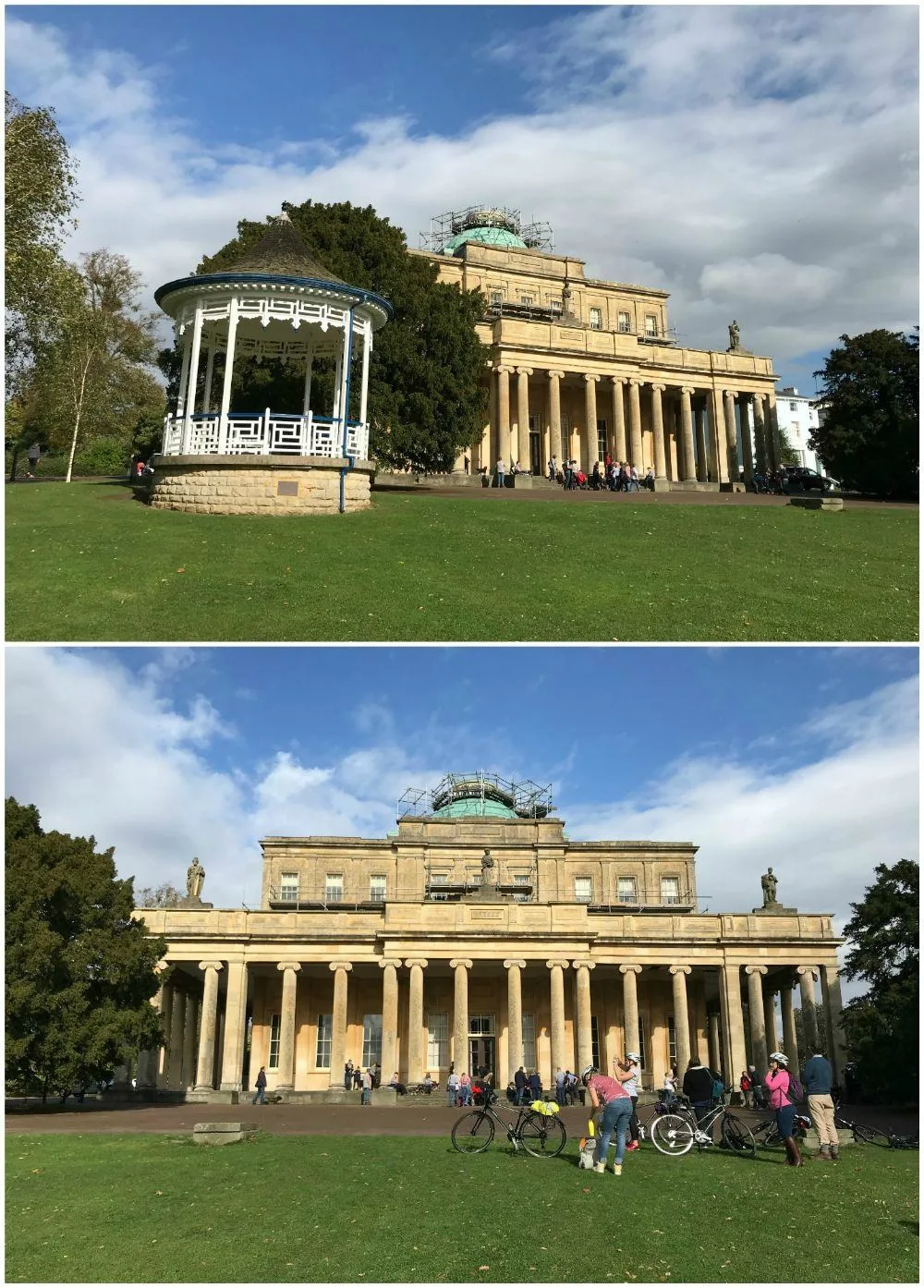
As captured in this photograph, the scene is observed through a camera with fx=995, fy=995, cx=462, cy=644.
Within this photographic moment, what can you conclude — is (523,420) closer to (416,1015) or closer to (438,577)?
(416,1015)

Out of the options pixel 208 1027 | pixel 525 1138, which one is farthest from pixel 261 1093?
pixel 525 1138

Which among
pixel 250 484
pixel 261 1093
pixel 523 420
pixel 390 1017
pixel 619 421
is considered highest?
pixel 619 421

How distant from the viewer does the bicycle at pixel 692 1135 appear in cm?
1476

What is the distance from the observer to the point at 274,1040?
44.0 m

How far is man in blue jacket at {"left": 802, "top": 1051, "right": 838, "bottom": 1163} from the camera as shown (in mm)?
13992

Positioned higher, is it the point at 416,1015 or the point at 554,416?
the point at 554,416

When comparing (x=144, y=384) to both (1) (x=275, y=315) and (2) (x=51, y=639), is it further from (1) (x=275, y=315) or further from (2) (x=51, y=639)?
(2) (x=51, y=639)

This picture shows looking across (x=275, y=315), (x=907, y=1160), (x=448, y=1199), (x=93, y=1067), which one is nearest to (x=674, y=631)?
(x=907, y=1160)

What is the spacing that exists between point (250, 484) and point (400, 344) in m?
15.9

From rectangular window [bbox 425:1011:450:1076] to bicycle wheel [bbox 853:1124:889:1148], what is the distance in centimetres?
2702

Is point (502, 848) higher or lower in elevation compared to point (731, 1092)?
higher

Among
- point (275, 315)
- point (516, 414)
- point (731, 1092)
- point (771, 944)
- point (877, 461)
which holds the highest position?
point (516, 414)

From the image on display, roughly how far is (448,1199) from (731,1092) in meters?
26.1

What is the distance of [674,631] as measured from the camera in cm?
1902
